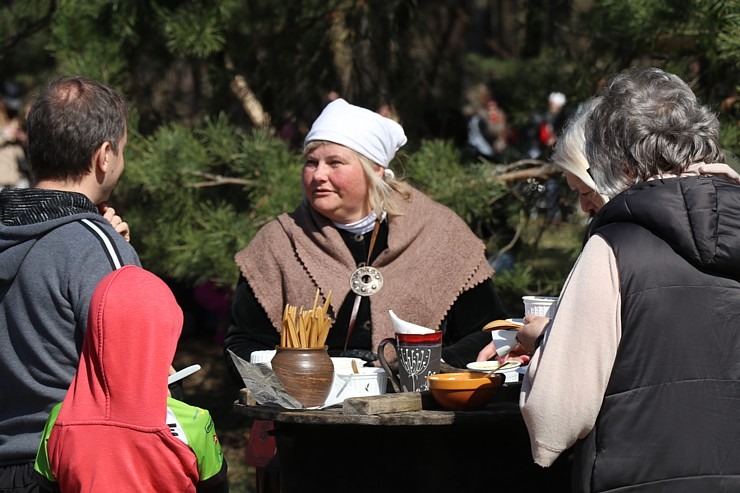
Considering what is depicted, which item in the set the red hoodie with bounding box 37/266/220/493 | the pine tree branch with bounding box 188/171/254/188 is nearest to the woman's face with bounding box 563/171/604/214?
the red hoodie with bounding box 37/266/220/493

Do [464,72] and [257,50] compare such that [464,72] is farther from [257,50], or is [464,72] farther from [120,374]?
[120,374]

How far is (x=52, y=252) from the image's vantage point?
7.44 ft

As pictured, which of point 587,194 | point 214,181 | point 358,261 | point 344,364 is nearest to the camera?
point 587,194

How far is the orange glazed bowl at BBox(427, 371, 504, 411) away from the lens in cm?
257

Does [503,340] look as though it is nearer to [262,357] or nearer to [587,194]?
[587,194]

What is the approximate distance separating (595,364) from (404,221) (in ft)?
4.57

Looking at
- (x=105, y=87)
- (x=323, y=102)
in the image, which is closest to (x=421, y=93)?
(x=323, y=102)

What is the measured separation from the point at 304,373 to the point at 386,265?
0.86 m

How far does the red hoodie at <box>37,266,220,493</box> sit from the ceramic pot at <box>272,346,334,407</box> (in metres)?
0.53

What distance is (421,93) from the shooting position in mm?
5344

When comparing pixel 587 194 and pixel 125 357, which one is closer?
pixel 125 357

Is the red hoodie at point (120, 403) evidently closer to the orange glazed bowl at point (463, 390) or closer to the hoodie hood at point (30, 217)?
the hoodie hood at point (30, 217)

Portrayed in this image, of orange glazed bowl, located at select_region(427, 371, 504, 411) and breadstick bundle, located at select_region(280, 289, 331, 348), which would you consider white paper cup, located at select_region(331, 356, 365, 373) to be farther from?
orange glazed bowl, located at select_region(427, 371, 504, 411)

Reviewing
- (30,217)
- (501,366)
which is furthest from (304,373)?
(30,217)
